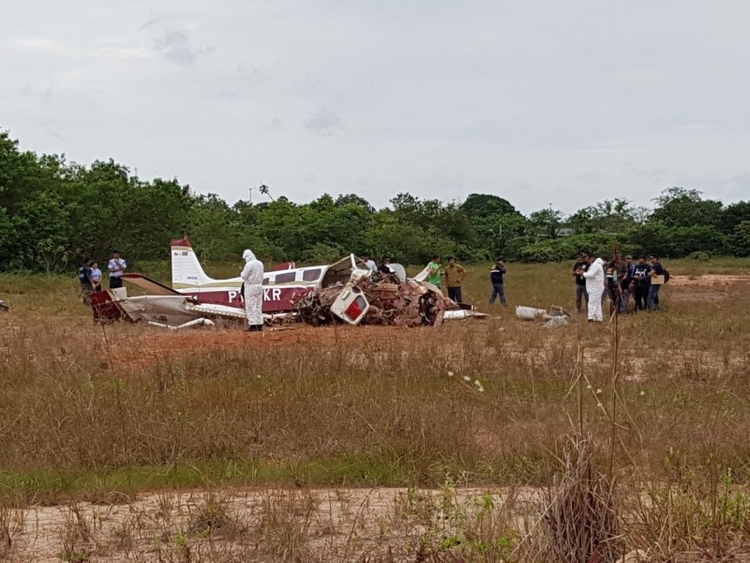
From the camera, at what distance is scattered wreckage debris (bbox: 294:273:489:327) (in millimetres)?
16750

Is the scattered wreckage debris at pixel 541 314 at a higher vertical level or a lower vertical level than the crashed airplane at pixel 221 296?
lower

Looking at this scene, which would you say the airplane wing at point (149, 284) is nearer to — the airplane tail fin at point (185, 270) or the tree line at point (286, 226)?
the airplane tail fin at point (185, 270)

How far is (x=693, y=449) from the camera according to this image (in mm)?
6496

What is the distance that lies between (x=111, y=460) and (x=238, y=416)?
4.54 feet

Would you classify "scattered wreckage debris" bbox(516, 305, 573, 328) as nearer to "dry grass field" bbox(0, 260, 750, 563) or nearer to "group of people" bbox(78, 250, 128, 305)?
"dry grass field" bbox(0, 260, 750, 563)

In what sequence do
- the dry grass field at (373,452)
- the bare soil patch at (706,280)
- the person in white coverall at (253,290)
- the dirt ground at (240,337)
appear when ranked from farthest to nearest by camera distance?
the bare soil patch at (706,280)
the person in white coverall at (253,290)
the dirt ground at (240,337)
the dry grass field at (373,452)

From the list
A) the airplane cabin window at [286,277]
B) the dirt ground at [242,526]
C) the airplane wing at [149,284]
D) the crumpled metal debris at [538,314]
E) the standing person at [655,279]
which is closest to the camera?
the dirt ground at [242,526]

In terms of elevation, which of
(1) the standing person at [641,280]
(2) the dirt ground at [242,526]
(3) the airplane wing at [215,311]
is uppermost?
(1) the standing person at [641,280]

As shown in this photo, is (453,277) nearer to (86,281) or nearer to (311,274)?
(311,274)

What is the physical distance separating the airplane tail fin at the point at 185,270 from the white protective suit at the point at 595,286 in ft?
30.3

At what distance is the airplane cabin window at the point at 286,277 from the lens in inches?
738

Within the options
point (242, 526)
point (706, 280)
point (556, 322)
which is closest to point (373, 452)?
point (242, 526)

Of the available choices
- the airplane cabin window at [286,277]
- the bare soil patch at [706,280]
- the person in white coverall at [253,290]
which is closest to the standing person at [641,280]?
the airplane cabin window at [286,277]

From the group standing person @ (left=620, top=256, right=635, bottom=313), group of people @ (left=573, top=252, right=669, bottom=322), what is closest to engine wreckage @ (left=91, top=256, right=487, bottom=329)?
group of people @ (left=573, top=252, right=669, bottom=322)
